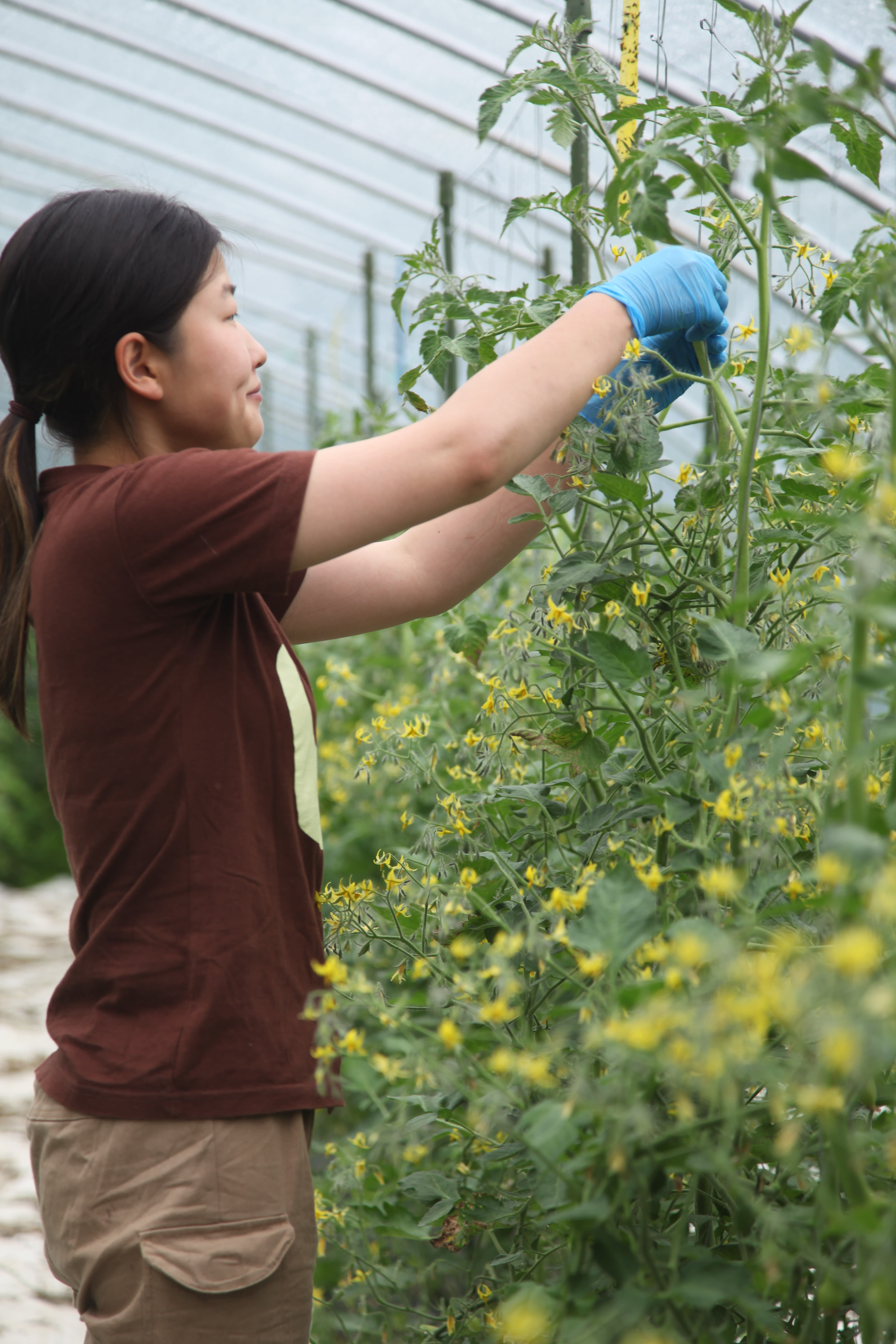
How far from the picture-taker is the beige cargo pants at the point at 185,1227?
88 centimetres

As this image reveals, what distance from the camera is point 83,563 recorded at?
0.90 meters

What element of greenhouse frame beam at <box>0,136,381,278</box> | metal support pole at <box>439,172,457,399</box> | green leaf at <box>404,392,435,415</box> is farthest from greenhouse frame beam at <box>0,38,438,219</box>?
green leaf at <box>404,392,435,415</box>

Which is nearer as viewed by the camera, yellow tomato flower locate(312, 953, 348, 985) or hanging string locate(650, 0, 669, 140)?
yellow tomato flower locate(312, 953, 348, 985)

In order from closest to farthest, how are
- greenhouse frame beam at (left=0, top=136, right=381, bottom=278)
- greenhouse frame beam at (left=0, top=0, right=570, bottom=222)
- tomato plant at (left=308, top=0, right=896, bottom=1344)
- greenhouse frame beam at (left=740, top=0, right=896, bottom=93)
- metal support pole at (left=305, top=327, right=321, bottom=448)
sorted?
tomato plant at (left=308, top=0, right=896, bottom=1344)
greenhouse frame beam at (left=740, top=0, right=896, bottom=93)
greenhouse frame beam at (left=0, top=0, right=570, bottom=222)
greenhouse frame beam at (left=0, top=136, right=381, bottom=278)
metal support pole at (left=305, top=327, right=321, bottom=448)

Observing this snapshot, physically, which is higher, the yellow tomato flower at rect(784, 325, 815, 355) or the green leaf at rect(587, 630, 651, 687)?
the yellow tomato flower at rect(784, 325, 815, 355)

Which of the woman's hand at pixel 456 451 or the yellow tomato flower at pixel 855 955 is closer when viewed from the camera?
the yellow tomato flower at pixel 855 955

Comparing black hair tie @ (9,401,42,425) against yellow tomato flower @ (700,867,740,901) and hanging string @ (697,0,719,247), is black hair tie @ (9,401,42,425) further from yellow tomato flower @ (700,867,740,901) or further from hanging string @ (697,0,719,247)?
yellow tomato flower @ (700,867,740,901)

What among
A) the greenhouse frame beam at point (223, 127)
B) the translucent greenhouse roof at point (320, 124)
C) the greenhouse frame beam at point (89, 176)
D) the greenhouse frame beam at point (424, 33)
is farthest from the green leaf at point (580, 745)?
the greenhouse frame beam at point (89, 176)

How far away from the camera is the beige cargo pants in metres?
0.88

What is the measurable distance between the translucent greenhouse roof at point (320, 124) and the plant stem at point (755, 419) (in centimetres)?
135

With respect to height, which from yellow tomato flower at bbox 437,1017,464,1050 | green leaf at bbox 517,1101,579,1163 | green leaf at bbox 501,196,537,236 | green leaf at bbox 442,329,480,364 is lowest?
green leaf at bbox 517,1101,579,1163

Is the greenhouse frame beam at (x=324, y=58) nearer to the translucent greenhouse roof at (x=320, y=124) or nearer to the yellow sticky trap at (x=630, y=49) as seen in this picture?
the translucent greenhouse roof at (x=320, y=124)

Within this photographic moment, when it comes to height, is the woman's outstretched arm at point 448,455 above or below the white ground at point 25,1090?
above

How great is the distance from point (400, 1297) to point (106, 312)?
1.00 metres
